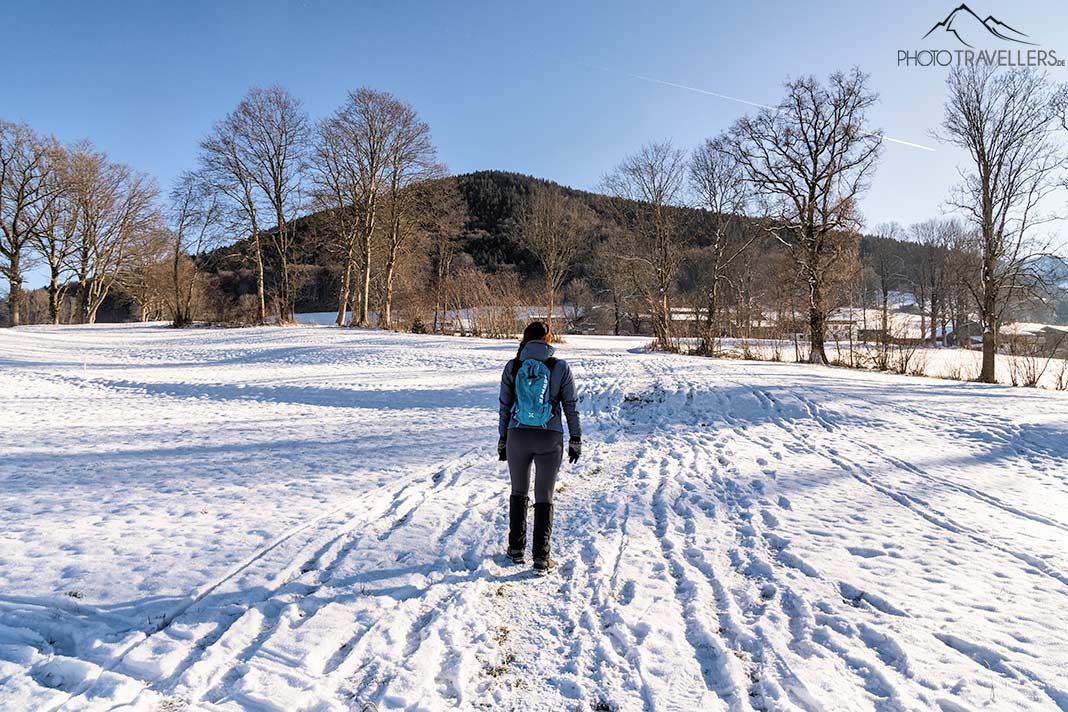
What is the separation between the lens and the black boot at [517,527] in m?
4.26

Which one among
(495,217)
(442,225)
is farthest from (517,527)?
(495,217)

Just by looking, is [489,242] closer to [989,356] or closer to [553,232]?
[553,232]

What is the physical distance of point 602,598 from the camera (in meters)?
3.79

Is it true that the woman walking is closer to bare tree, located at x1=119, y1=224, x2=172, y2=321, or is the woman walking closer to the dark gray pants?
the dark gray pants

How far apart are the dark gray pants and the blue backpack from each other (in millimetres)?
100

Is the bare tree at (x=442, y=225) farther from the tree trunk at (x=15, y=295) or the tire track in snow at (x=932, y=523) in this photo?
the tree trunk at (x=15, y=295)

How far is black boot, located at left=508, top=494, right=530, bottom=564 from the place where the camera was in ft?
14.0

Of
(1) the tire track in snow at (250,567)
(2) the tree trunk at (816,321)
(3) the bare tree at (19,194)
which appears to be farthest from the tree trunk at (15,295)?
(2) the tree trunk at (816,321)

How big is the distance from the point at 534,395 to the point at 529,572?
4.89ft

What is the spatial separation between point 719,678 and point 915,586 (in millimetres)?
2113

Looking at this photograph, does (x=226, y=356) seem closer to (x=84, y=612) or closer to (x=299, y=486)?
(x=299, y=486)

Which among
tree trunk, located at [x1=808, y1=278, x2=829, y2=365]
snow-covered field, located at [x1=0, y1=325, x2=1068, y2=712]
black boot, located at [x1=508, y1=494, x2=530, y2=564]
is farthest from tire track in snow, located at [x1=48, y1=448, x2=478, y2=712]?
tree trunk, located at [x1=808, y1=278, x2=829, y2=365]

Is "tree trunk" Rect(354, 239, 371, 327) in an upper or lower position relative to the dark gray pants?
upper

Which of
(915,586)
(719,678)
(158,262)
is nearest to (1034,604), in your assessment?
(915,586)
